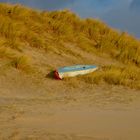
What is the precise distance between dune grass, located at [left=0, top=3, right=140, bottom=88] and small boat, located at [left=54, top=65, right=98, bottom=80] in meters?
0.35

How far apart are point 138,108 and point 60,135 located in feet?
9.54

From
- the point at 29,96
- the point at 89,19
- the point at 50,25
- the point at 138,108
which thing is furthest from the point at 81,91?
the point at 89,19

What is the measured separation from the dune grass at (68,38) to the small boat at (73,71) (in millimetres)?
353

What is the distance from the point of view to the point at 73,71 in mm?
14242

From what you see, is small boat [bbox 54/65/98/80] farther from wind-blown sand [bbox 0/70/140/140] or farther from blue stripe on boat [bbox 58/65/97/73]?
wind-blown sand [bbox 0/70/140/140]

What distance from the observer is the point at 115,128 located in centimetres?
751

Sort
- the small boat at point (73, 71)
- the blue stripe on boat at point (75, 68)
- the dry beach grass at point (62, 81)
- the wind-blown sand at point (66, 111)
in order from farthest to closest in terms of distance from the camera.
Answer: the blue stripe on boat at point (75, 68)
the small boat at point (73, 71)
the dry beach grass at point (62, 81)
the wind-blown sand at point (66, 111)

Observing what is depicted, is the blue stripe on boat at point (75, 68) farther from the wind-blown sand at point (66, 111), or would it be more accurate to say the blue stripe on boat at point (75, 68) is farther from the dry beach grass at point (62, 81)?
the wind-blown sand at point (66, 111)

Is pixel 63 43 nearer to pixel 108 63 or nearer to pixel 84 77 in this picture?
pixel 108 63

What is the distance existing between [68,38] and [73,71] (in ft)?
10.3

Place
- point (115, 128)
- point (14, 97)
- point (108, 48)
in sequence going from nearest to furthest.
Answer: point (115, 128), point (14, 97), point (108, 48)

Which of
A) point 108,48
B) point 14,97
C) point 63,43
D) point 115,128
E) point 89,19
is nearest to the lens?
point 115,128

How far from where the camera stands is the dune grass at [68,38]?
46.5ft

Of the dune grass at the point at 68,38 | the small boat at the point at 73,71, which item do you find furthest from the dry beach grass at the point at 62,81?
the small boat at the point at 73,71
